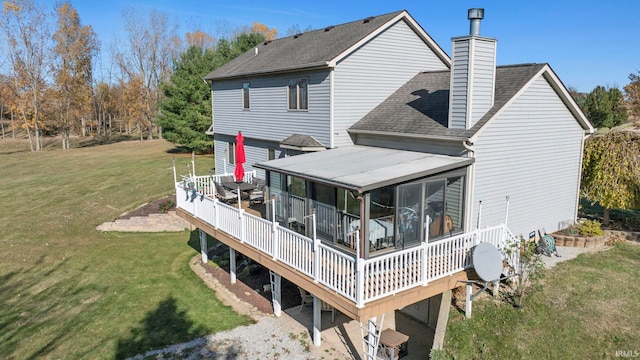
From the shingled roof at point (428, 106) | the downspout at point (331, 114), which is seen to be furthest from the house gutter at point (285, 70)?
→ the shingled roof at point (428, 106)

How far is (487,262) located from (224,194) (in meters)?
10.4

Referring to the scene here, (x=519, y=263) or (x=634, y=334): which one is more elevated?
(x=519, y=263)

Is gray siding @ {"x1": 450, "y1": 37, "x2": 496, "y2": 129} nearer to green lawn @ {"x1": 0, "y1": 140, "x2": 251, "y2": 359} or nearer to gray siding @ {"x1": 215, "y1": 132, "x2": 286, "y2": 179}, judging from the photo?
gray siding @ {"x1": 215, "y1": 132, "x2": 286, "y2": 179}

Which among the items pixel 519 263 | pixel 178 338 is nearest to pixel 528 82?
pixel 519 263

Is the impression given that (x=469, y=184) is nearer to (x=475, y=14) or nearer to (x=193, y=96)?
(x=475, y=14)

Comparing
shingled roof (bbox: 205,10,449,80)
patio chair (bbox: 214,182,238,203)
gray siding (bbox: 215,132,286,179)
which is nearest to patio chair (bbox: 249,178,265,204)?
patio chair (bbox: 214,182,238,203)

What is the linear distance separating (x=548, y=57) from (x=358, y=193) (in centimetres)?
5458

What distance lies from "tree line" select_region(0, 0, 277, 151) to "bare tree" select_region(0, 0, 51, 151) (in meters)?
0.09

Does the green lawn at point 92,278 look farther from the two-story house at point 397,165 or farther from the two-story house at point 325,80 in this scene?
the two-story house at point 325,80

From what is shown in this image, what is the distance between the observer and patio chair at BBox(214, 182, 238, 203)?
17184 millimetres

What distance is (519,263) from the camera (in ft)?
38.2

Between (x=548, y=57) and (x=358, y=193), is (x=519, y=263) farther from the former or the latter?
(x=548, y=57)

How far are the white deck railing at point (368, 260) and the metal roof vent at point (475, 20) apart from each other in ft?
17.6

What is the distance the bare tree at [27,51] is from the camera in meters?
46.7
